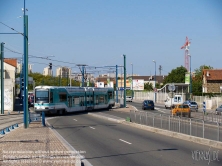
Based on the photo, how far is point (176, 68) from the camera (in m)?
131

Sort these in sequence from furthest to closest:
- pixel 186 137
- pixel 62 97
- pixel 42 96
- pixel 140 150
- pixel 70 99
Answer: pixel 70 99, pixel 62 97, pixel 42 96, pixel 186 137, pixel 140 150

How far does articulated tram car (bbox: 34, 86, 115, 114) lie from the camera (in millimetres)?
42844

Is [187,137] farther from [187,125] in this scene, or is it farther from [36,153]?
[36,153]

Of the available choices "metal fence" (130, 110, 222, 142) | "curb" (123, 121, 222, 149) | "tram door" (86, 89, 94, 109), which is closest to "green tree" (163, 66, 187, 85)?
"tram door" (86, 89, 94, 109)

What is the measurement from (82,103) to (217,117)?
25.5 m

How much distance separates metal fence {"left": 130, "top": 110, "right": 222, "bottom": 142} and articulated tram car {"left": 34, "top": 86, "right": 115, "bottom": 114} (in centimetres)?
1650

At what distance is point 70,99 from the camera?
4734 cm

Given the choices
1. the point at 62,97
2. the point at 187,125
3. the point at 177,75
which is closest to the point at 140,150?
the point at 187,125

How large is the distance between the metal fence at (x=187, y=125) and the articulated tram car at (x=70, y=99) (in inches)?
650

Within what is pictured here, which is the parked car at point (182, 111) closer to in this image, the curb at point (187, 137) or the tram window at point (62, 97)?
the curb at point (187, 137)

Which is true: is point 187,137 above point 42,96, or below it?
below

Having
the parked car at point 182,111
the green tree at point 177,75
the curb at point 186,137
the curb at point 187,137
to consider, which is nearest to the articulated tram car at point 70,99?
the parked car at point 182,111

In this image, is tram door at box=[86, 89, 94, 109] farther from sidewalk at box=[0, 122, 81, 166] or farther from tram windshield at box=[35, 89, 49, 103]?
sidewalk at box=[0, 122, 81, 166]

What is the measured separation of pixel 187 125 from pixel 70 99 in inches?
1089
